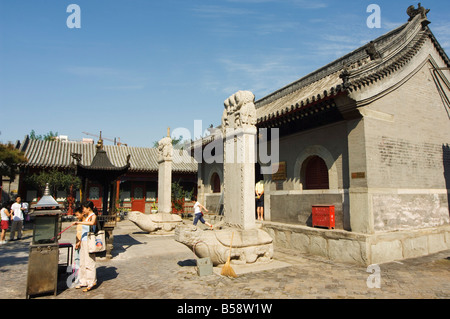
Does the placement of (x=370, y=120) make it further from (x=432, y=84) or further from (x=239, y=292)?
(x=239, y=292)

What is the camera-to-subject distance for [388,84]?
8.11 meters

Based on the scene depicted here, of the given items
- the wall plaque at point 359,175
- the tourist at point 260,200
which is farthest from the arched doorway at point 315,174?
the tourist at point 260,200

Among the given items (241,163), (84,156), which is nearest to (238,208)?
(241,163)

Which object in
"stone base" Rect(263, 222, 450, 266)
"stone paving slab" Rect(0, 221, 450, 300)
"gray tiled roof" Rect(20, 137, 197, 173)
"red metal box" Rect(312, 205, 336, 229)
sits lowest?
"stone paving slab" Rect(0, 221, 450, 300)

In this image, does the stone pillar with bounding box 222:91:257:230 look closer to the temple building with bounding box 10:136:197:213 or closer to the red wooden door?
the red wooden door

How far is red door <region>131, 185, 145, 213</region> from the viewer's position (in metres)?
24.1

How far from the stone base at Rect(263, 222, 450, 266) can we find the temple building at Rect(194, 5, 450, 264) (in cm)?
3

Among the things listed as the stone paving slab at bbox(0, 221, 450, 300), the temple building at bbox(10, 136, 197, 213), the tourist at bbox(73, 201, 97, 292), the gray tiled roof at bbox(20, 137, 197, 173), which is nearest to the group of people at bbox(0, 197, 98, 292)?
the tourist at bbox(73, 201, 97, 292)

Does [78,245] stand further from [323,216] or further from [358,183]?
[358,183]

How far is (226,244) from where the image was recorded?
6395 mm

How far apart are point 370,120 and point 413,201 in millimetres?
2752

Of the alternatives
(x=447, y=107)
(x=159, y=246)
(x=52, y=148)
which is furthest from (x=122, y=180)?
(x=447, y=107)

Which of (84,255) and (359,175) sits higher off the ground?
(359,175)

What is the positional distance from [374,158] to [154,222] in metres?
8.90
